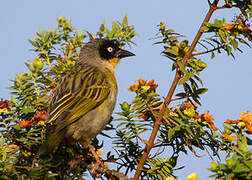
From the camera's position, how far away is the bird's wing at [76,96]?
3.78 m

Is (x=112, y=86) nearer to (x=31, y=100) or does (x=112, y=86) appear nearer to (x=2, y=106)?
Result: (x=31, y=100)

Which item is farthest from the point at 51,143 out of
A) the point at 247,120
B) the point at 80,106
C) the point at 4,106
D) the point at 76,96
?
the point at 247,120

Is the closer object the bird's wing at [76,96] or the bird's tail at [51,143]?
the bird's tail at [51,143]

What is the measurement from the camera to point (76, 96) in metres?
4.17

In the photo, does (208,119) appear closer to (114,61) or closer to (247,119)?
(247,119)

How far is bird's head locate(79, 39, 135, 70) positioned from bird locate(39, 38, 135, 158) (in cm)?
33

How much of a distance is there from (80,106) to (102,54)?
5.40 feet

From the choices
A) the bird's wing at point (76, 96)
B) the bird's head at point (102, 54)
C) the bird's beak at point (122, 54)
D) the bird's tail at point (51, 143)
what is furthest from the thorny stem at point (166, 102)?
the bird's beak at point (122, 54)

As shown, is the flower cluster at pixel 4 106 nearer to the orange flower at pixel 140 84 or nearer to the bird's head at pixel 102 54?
the orange flower at pixel 140 84

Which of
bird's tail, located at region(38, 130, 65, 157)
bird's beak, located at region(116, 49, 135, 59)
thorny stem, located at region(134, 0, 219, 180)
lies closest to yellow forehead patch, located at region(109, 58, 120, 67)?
bird's beak, located at region(116, 49, 135, 59)

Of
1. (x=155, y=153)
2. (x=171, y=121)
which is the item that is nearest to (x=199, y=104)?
(x=171, y=121)

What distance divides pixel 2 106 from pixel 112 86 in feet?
6.03

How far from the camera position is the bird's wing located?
3.78 meters

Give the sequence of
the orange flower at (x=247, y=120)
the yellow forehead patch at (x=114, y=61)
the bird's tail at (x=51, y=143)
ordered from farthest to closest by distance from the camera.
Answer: the yellow forehead patch at (x=114, y=61) → the bird's tail at (x=51, y=143) → the orange flower at (x=247, y=120)
